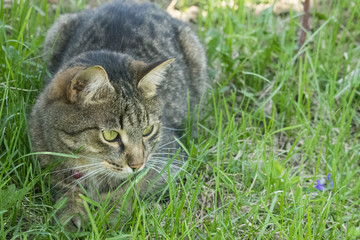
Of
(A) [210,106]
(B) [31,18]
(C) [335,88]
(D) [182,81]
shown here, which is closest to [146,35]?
(D) [182,81]

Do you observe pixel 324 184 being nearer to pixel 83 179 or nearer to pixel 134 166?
pixel 134 166

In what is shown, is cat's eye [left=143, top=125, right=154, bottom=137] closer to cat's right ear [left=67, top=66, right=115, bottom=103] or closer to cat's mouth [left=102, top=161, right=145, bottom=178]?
cat's mouth [left=102, top=161, right=145, bottom=178]

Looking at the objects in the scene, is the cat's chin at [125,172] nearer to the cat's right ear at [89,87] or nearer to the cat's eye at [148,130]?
the cat's eye at [148,130]

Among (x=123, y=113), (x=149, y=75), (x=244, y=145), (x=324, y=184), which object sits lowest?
(x=324, y=184)

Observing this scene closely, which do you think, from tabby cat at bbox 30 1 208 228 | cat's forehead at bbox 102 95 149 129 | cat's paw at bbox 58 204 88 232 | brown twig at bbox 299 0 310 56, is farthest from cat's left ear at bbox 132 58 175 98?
brown twig at bbox 299 0 310 56

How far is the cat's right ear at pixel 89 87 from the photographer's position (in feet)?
8.00

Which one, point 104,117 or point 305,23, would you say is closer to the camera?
Answer: point 104,117

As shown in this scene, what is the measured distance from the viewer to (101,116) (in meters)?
2.59

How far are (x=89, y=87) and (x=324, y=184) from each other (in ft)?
5.45

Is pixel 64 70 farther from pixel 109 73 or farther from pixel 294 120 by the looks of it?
pixel 294 120

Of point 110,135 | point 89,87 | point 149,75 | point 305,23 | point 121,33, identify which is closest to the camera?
point 89,87

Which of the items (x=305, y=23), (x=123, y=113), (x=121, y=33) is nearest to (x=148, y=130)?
(x=123, y=113)

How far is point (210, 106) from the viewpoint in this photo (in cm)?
393

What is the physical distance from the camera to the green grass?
258cm
